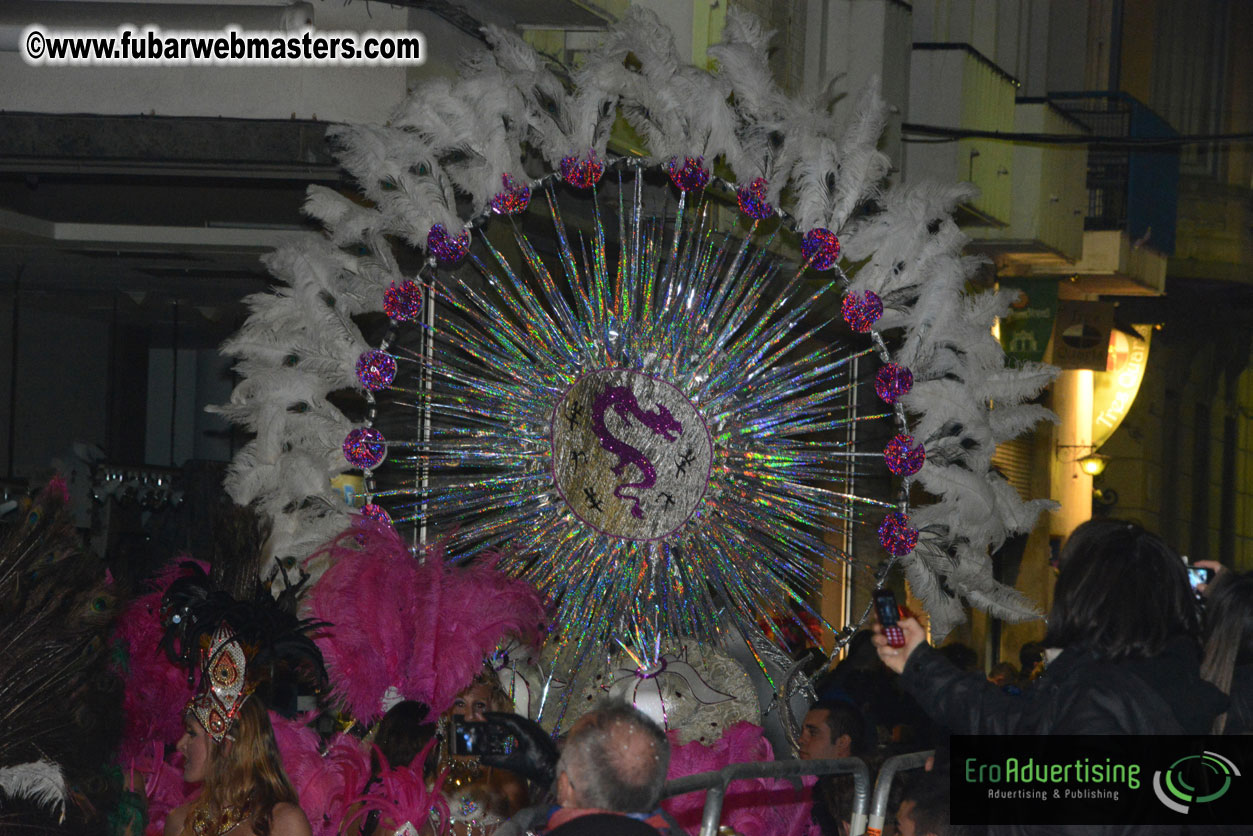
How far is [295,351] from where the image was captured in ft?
16.5

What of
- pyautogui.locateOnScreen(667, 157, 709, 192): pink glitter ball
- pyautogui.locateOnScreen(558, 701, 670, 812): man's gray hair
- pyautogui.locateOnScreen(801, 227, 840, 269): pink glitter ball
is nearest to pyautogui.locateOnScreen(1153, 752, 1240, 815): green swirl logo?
pyautogui.locateOnScreen(558, 701, 670, 812): man's gray hair

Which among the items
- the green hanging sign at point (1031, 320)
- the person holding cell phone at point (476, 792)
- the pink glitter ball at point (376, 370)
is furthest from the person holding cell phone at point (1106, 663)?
the green hanging sign at point (1031, 320)

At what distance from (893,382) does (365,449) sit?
1.74 meters

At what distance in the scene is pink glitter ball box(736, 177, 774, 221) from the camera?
5.04 m

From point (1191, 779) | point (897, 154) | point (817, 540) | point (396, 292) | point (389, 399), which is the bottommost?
point (1191, 779)

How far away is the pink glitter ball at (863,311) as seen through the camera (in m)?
4.96

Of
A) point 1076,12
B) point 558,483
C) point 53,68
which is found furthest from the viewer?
point 1076,12

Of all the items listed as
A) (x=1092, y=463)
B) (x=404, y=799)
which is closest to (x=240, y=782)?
(x=404, y=799)

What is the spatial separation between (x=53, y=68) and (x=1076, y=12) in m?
12.9

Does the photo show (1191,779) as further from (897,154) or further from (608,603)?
(897,154)

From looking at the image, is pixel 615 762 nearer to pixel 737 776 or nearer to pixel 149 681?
pixel 737 776

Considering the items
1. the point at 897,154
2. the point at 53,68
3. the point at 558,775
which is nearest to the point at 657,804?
the point at 558,775

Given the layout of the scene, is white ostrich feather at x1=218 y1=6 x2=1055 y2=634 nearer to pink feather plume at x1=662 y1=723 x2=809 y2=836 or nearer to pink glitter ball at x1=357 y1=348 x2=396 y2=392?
pink glitter ball at x1=357 y1=348 x2=396 y2=392

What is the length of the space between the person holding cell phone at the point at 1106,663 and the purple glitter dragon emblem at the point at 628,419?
69.8 inches
